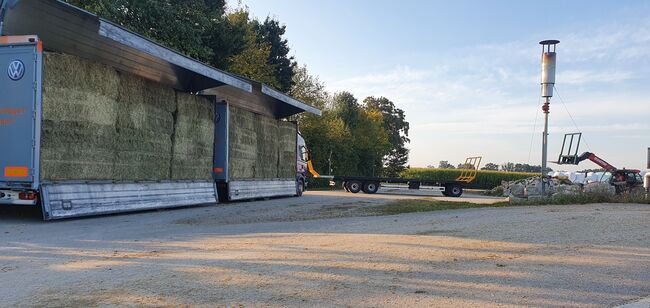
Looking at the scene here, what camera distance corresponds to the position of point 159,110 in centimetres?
1501

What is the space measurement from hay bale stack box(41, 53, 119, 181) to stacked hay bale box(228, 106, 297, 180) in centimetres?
607

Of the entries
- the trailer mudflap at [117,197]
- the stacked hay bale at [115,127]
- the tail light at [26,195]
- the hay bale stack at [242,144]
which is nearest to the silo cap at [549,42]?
the hay bale stack at [242,144]

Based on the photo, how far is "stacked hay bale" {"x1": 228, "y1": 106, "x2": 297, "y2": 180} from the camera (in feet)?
63.0

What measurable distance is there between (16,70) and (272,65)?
2758 centimetres

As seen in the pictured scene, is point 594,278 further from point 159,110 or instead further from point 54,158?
point 159,110

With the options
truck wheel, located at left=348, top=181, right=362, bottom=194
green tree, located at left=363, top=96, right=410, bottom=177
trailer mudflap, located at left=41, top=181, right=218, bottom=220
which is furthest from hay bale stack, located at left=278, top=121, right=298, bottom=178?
green tree, located at left=363, top=96, right=410, bottom=177

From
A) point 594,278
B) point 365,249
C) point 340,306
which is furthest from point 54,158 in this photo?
point 594,278

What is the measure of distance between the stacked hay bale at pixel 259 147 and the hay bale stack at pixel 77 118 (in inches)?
239

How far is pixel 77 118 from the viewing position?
39.5 feet

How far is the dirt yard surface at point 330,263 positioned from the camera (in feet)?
16.8

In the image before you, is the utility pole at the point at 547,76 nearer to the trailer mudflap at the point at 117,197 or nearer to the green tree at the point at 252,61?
the trailer mudflap at the point at 117,197

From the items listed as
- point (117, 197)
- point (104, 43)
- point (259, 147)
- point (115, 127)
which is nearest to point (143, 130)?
point (115, 127)

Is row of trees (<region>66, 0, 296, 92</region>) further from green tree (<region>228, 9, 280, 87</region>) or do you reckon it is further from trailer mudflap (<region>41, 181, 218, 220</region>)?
trailer mudflap (<region>41, 181, 218, 220</region>)

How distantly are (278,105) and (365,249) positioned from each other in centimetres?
1835
